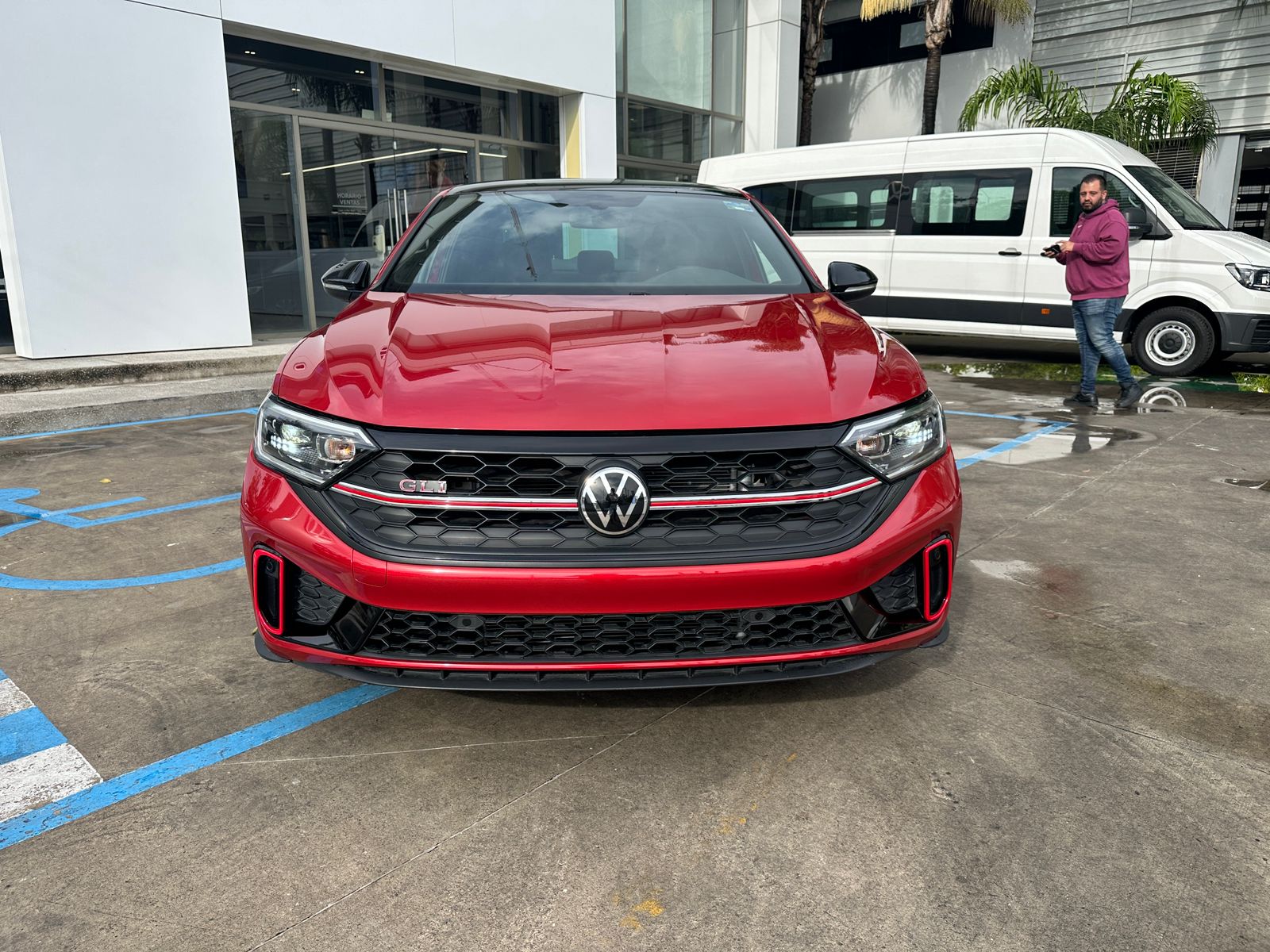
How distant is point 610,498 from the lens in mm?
2004

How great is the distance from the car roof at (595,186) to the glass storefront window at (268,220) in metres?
7.29

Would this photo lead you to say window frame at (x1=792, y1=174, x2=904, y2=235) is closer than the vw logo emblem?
No

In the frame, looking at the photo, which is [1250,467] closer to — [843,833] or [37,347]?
[843,833]

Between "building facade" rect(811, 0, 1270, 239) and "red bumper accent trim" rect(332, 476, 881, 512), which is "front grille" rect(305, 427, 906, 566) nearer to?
"red bumper accent trim" rect(332, 476, 881, 512)

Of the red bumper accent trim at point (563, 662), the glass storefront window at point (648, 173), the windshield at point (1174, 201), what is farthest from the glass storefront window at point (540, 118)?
the red bumper accent trim at point (563, 662)

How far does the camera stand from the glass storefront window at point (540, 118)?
13.1m

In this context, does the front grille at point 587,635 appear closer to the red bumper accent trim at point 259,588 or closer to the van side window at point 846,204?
the red bumper accent trim at point 259,588

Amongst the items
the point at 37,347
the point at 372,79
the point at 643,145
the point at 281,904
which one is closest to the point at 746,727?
the point at 281,904

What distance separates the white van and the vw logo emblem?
7249 mm

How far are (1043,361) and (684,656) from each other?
990cm

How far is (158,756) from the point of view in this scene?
2400mm

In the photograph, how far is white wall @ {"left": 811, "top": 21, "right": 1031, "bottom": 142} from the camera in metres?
18.5

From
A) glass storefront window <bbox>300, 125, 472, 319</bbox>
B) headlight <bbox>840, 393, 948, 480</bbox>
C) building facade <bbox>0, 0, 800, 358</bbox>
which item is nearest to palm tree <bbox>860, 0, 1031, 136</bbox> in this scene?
building facade <bbox>0, 0, 800, 358</bbox>

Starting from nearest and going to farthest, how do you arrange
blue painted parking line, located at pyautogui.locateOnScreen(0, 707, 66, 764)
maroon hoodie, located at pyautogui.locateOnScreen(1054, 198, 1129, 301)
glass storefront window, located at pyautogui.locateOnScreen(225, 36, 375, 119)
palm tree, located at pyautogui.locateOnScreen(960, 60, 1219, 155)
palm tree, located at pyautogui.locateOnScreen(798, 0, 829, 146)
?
blue painted parking line, located at pyautogui.locateOnScreen(0, 707, 66, 764) < maroon hoodie, located at pyautogui.locateOnScreen(1054, 198, 1129, 301) < glass storefront window, located at pyautogui.locateOnScreen(225, 36, 375, 119) < palm tree, located at pyautogui.locateOnScreen(960, 60, 1219, 155) < palm tree, located at pyautogui.locateOnScreen(798, 0, 829, 146)
